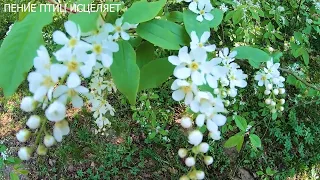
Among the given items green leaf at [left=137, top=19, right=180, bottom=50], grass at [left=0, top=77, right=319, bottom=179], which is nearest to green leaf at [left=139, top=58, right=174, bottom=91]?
green leaf at [left=137, top=19, right=180, bottom=50]

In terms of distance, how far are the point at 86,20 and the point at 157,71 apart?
0.61 feet

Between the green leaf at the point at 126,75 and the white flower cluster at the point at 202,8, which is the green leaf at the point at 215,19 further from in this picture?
the green leaf at the point at 126,75

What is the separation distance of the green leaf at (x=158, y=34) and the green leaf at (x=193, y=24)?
42 mm

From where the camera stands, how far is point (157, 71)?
88cm

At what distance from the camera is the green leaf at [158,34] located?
0.86 metres

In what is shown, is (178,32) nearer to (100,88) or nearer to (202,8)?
(202,8)

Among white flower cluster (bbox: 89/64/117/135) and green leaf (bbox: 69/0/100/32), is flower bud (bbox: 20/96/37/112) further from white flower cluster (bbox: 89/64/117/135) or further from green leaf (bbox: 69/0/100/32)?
white flower cluster (bbox: 89/64/117/135)

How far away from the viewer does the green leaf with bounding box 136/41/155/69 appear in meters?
0.96

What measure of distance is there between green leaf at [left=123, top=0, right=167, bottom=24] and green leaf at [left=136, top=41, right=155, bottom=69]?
10 centimetres

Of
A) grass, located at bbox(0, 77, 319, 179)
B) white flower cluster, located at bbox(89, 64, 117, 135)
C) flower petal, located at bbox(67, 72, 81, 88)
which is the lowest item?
grass, located at bbox(0, 77, 319, 179)

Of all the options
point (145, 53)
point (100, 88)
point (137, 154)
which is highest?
point (145, 53)

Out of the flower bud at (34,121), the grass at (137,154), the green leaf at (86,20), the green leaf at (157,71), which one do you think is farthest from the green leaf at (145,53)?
the grass at (137,154)

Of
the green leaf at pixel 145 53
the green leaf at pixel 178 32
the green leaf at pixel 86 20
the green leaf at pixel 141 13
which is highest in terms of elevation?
the green leaf at pixel 86 20

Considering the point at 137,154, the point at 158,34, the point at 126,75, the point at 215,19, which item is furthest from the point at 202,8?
the point at 137,154
